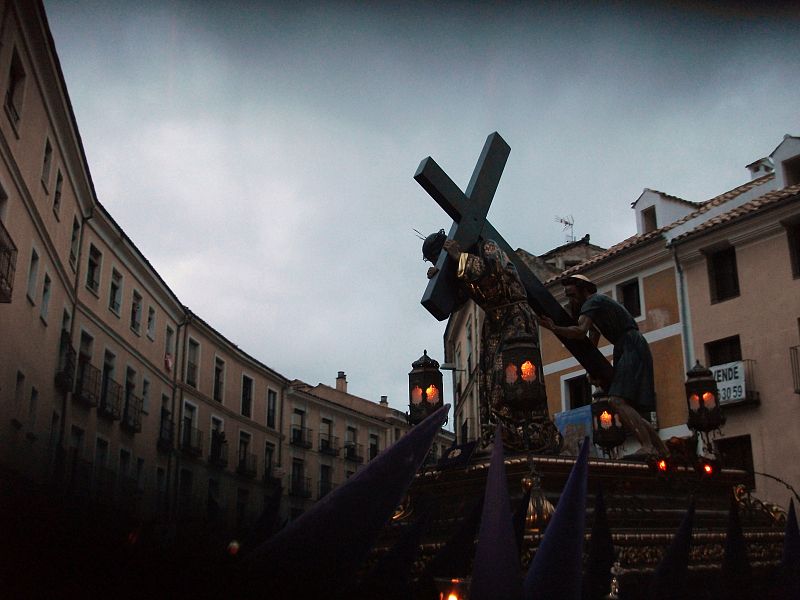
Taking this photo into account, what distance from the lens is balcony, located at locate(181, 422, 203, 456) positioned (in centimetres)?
295

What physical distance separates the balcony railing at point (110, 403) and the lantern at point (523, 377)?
368cm

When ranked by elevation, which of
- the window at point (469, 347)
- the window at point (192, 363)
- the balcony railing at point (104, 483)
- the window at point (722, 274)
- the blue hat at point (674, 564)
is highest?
the window at point (469, 347)

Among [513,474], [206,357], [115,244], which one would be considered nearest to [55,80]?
[115,244]

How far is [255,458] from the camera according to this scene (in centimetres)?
370

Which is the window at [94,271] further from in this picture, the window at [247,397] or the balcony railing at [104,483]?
the balcony railing at [104,483]

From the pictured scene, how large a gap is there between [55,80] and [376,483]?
1697mm

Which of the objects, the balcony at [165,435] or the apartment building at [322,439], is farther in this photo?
the apartment building at [322,439]

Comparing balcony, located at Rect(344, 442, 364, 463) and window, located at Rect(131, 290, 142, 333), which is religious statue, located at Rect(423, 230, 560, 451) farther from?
window, located at Rect(131, 290, 142, 333)

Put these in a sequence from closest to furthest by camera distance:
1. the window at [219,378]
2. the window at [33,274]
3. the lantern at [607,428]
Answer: the window at [33,274], the window at [219,378], the lantern at [607,428]

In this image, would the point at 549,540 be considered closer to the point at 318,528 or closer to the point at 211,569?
the point at 318,528

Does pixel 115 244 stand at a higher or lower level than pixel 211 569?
higher

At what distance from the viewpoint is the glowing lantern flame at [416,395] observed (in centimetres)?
740

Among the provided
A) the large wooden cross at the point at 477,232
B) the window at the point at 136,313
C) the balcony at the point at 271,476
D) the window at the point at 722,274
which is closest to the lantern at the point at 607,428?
the large wooden cross at the point at 477,232

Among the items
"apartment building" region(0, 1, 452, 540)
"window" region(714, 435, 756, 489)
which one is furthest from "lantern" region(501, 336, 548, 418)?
"window" region(714, 435, 756, 489)
